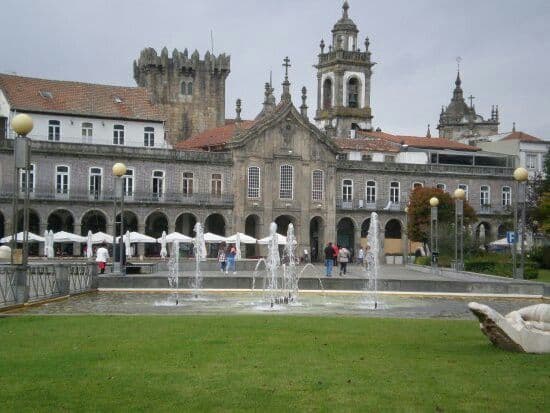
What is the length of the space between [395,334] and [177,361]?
16.1 feet

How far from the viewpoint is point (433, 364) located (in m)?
12.4

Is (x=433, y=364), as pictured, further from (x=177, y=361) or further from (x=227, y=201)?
(x=227, y=201)

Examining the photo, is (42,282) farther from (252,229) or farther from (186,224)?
Result: (252,229)

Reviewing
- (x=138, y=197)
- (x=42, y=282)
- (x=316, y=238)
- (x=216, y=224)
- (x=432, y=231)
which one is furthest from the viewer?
(x=316, y=238)

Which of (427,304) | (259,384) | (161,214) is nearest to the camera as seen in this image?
(259,384)

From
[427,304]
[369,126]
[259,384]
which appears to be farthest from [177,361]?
[369,126]

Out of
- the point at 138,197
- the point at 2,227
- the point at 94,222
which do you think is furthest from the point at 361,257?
the point at 2,227

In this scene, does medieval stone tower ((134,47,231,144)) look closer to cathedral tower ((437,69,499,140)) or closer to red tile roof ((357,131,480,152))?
red tile roof ((357,131,480,152))

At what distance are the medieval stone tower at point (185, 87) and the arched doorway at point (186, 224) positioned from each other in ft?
53.9

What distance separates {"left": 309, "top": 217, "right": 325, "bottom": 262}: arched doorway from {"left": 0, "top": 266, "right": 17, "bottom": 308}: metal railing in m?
53.1

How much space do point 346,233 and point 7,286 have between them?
5817 cm

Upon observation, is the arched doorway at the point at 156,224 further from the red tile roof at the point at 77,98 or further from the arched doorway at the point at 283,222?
the arched doorway at the point at 283,222

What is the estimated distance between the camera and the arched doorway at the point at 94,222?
6894 cm

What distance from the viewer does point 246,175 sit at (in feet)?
A: 236
